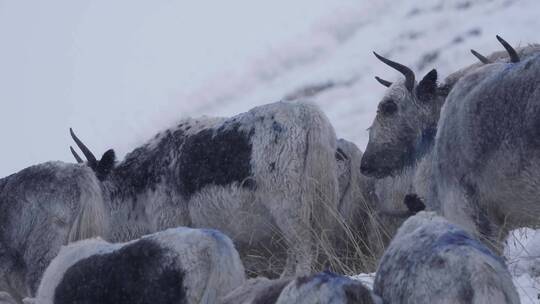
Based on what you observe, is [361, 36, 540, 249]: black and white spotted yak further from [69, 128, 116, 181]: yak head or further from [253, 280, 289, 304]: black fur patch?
[69, 128, 116, 181]: yak head

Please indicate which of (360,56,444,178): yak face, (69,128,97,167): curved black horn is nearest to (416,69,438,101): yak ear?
(360,56,444,178): yak face

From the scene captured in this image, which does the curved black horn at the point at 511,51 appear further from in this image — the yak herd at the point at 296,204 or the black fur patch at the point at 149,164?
the black fur patch at the point at 149,164

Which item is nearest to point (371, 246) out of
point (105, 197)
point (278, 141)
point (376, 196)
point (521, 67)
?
point (376, 196)

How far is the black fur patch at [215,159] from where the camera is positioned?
8484mm

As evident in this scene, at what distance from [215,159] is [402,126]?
60.6 inches

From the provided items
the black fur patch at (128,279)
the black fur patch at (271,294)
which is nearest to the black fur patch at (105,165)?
the black fur patch at (128,279)

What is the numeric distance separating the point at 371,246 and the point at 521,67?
10.6 feet

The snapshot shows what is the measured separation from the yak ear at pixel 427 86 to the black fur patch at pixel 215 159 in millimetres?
1414

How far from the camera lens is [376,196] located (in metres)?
9.61

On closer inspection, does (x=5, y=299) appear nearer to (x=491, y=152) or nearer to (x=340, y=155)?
(x=340, y=155)

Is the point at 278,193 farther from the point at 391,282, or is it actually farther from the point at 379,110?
the point at 391,282

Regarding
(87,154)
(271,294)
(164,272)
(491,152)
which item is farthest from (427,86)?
(271,294)

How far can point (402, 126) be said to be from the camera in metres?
8.63

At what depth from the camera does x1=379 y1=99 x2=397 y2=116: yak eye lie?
8648 mm
